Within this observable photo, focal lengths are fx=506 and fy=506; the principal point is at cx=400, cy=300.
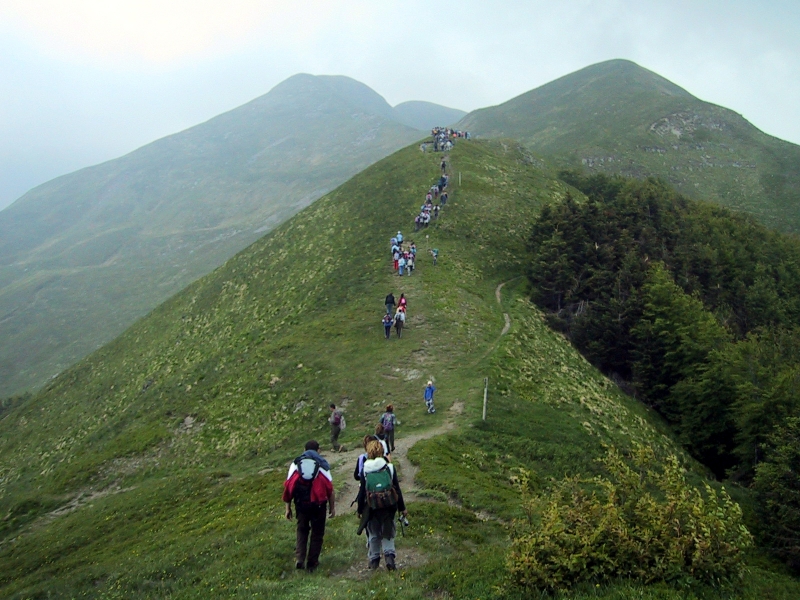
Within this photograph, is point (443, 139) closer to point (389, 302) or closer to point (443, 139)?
point (443, 139)

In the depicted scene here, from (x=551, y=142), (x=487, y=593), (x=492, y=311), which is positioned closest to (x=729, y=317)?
(x=492, y=311)

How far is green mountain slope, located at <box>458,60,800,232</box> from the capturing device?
120938mm

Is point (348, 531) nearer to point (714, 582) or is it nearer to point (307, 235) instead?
point (714, 582)

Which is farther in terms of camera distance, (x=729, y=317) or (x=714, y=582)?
(x=729, y=317)

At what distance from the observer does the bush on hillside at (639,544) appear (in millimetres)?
Answer: 7648

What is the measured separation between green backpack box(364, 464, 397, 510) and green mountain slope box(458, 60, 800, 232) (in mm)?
116077

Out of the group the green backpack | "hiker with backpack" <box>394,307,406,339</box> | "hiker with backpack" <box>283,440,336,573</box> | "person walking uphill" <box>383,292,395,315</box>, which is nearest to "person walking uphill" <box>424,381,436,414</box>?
"hiker with backpack" <box>394,307,406,339</box>

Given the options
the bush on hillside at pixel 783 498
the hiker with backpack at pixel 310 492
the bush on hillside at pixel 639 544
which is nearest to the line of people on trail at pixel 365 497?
the hiker with backpack at pixel 310 492

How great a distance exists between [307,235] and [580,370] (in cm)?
3568

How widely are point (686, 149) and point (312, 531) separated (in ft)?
520

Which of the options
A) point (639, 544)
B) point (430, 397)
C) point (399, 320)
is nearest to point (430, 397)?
point (430, 397)

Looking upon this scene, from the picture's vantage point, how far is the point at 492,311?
3956 cm

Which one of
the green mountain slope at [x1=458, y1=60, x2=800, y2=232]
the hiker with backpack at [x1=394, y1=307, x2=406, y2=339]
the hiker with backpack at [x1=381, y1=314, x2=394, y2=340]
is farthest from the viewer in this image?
the green mountain slope at [x1=458, y1=60, x2=800, y2=232]

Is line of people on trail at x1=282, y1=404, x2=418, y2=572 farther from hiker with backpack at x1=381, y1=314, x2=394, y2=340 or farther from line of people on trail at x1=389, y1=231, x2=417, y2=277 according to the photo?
line of people on trail at x1=389, y1=231, x2=417, y2=277
